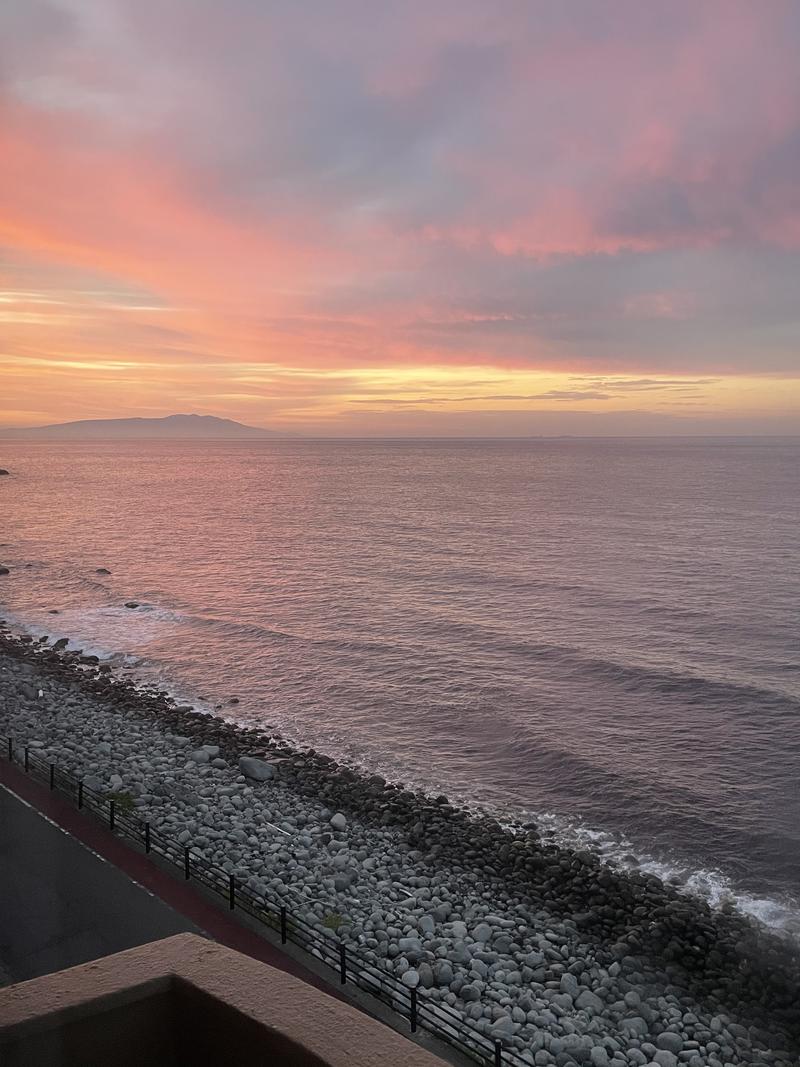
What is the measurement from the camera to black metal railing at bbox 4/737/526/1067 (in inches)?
433

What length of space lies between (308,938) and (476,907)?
13.6ft

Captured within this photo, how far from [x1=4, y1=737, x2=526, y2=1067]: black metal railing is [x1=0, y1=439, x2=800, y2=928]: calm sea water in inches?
310

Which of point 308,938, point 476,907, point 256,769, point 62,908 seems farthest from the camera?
point 256,769

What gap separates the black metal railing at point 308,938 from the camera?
11008 mm

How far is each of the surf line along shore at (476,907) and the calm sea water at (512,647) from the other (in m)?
1.92

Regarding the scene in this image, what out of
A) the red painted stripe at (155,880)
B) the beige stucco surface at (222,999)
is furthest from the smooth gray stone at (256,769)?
the beige stucco surface at (222,999)

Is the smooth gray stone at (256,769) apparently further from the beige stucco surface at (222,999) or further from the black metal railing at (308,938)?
the beige stucco surface at (222,999)

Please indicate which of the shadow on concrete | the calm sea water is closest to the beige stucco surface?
the shadow on concrete

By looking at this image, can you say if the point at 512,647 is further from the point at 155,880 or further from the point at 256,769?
the point at 155,880

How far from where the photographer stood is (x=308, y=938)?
12828 mm

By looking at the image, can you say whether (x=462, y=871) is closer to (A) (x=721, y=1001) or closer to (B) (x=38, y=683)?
(A) (x=721, y=1001)

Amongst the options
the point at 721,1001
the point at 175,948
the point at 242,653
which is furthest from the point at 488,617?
the point at 175,948

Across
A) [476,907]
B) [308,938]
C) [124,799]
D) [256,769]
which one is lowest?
[476,907]

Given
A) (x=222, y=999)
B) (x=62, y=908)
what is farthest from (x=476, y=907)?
(x=222, y=999)
